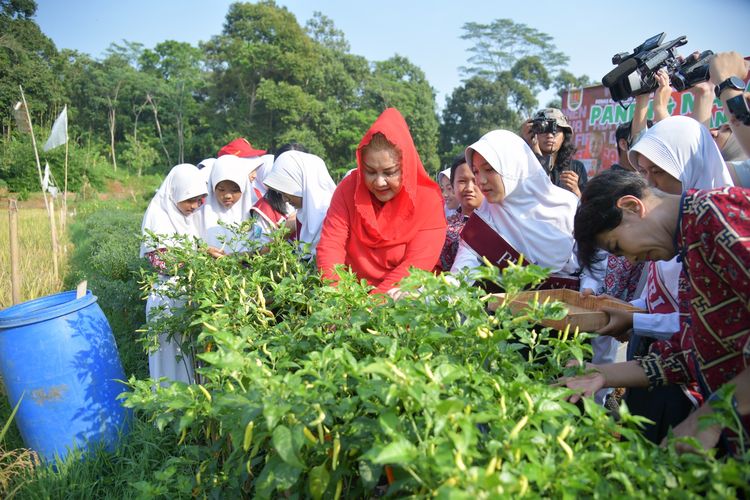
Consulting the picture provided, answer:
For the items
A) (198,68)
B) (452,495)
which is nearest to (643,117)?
(452,495)

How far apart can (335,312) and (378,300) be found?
0.48 ft

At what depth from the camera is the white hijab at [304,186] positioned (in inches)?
120

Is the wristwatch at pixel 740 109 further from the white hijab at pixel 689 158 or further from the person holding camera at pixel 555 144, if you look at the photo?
the person holding camera at pixel 555 144

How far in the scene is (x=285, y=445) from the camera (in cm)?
91

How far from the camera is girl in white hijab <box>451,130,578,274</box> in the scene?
2311 millimetres

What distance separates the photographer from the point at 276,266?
2211 mm

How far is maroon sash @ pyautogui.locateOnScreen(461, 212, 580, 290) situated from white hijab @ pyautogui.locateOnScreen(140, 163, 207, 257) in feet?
5.71

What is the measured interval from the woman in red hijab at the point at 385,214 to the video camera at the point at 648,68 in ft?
4.18

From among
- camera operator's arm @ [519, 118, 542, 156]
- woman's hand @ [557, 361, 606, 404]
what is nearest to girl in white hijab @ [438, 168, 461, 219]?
camera operator's arm @ [519, 118, 542, 156]

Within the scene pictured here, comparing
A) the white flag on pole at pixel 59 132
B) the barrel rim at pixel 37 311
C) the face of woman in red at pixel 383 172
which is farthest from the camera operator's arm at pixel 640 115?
the white flag on pole at pixel 59 132

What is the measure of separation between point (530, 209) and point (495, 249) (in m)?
0.24

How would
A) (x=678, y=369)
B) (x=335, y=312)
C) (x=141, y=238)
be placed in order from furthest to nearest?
(x=141, y=238) → (x=678, y=369) → (x=335, y=312)

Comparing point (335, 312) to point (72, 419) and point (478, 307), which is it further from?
point (72, 419)

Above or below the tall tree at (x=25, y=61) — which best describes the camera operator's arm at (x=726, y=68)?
below
